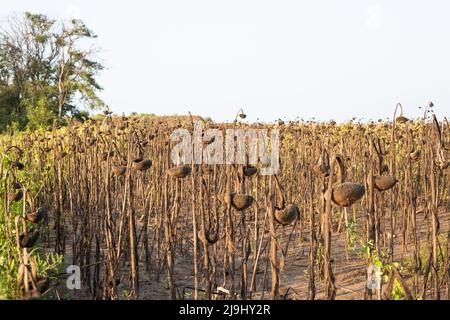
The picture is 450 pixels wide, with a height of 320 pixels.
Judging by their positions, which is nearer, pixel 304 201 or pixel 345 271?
A: pixel 345 271

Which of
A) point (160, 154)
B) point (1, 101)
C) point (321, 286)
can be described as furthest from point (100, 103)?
point (321, 286)

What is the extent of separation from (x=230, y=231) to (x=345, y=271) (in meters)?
1.61

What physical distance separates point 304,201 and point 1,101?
26072 mm

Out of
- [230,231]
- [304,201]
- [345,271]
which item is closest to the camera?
[230,231]

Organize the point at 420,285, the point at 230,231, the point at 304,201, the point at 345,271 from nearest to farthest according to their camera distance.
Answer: the point at 230,231 → the point at 420,285 → the point at 345,271 → the point at 304,201

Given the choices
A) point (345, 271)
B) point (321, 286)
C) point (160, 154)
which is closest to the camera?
point (321, 286)

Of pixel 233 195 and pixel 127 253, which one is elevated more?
pixel 233 195

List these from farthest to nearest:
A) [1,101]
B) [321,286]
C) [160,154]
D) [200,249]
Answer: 1. [1,101]
2. [160,154]
3. [200,249]
4. [321,286]

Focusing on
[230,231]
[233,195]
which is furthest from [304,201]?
[233,195]
